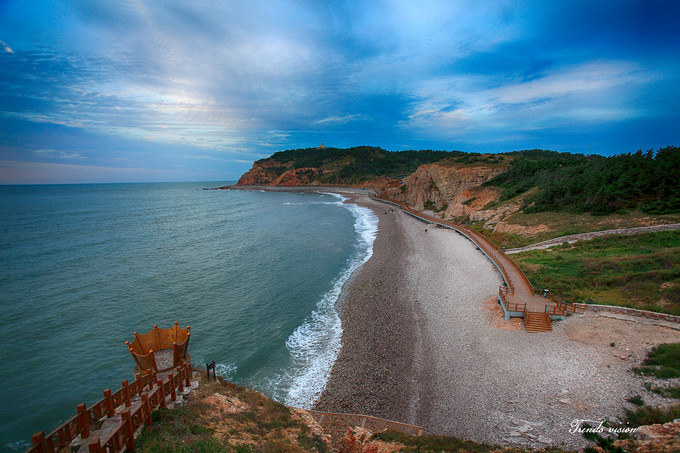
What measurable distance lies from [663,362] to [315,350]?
1549cm

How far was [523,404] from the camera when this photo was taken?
1186cm

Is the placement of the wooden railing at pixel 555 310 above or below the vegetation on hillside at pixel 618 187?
below

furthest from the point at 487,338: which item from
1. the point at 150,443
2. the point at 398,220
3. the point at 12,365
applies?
the point at 398,220

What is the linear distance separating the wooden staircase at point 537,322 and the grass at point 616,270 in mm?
3490

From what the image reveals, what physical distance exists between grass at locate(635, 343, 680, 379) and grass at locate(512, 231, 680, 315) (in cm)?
366

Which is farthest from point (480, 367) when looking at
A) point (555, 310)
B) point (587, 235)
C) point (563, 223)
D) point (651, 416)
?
point (563, 223)

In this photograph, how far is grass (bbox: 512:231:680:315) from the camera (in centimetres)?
1677

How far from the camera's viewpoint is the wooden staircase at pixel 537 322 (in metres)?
16.7

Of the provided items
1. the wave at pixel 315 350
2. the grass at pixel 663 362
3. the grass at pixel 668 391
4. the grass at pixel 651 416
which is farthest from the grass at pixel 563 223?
the grass at pixel 651 416

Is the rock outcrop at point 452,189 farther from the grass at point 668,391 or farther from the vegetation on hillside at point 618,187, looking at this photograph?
A: the grass at point 668,391

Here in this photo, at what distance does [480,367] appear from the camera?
47.5 feet

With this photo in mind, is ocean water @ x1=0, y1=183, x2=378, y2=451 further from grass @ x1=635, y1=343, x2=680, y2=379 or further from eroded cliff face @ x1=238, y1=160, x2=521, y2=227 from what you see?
eroded cliff face @ x1=238, y1=160, x2=521, y2=227

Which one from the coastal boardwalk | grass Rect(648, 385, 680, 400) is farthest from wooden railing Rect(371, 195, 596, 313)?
grass Rect(648, 385, 680, 400)

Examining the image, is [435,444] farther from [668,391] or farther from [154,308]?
[154,308]
